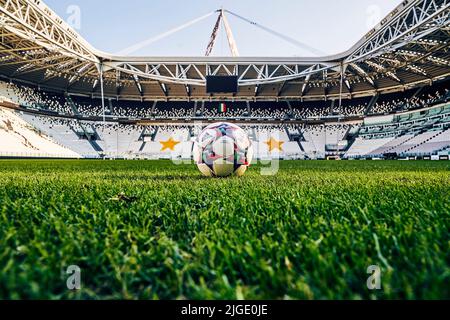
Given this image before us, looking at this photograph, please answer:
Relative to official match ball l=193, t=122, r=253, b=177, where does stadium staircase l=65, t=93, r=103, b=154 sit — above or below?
above

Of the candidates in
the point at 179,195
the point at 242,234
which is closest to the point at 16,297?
the point at 242,234

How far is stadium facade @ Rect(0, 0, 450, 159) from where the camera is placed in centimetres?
2666

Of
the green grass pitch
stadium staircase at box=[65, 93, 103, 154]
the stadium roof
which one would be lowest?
the green grass pitch

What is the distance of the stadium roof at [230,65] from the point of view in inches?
791

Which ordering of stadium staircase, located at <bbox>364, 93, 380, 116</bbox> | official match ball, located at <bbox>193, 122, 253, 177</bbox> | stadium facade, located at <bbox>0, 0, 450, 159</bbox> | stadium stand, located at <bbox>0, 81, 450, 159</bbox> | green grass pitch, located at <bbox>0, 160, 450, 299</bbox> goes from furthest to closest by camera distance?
stadium staircase, located at <bbox>364, 93, 380, 116</bbox> < stadium stand, located at <bbox>0, 81, 450, 159</bbox> < stadium facade, located at <bbox>0, 0, 450, 159</bbox> < official match ball, located at <bbox>193, 122, 253, 177</bbox> < green grass pitch, located at <bbox>0, 160, 450, 299</bbox>

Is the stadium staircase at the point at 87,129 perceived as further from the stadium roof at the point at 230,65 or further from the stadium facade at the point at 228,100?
the stadium roof at the point at 230,65

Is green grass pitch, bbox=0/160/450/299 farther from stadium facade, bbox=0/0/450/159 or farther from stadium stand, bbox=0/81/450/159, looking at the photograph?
stadium stand, bbox=0/81/450/159

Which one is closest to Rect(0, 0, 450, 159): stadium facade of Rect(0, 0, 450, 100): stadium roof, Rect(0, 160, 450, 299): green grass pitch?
Rect(0, 0, 450, 100): stadium roof

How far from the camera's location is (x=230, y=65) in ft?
113

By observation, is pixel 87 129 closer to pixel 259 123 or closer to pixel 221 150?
pixel 259 123

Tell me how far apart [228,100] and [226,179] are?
39.1m

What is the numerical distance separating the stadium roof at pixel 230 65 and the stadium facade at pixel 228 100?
0.45ft

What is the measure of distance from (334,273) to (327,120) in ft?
140

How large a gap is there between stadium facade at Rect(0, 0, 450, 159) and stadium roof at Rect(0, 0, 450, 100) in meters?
0.14
